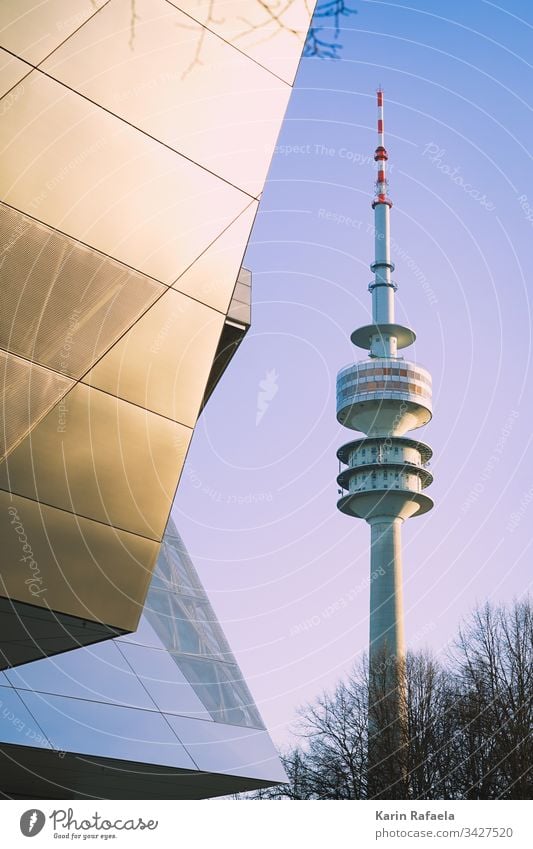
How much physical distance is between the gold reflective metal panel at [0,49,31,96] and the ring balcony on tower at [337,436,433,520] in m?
79.9

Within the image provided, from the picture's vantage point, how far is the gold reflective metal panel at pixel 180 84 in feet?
34.1

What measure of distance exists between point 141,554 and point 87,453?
1280mm

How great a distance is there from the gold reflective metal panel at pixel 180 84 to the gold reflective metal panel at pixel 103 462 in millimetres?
2977

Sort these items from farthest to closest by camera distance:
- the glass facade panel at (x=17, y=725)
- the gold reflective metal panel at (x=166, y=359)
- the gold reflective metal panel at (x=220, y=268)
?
the glass facade panel at (x=17, y=725), the gold reflective metal panel at (x=220, y=268), the gold reflective metal panel at (x=166, y=359)

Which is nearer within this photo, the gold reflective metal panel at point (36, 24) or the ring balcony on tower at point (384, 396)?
the gold reflective metal panel at point (36, 24)

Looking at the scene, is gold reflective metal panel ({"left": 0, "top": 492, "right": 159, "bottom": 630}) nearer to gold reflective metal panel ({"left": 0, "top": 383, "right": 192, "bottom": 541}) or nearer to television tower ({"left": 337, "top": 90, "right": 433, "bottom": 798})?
gold reflective metal panel ({"left": 0, "top": 383, "right": 192, "bottom": 541})

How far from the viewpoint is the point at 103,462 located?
34.3ft

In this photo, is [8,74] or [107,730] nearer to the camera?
[8,74]

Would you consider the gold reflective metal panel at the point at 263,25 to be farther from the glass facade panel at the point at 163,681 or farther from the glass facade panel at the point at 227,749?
the glass facade panel at the point at 227,749

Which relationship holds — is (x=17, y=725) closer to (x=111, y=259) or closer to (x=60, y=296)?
(x=60, y=296)

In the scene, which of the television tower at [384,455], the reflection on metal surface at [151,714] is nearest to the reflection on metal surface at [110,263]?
the reflection on metal surface at [151,714]

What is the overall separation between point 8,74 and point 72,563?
16.6 feet

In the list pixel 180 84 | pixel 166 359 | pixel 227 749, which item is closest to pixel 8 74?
pixel 180 84

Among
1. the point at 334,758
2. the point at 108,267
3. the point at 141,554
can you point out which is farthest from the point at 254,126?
the point at 334,758
